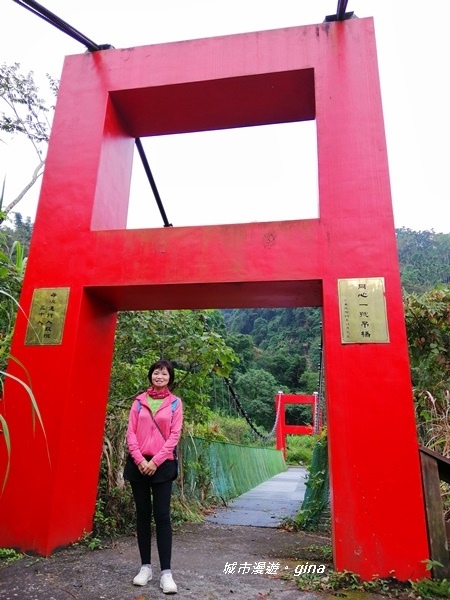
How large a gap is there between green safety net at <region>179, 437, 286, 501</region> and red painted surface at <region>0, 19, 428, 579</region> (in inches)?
60.8

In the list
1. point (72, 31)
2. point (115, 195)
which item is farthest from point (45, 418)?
point (72, 31)

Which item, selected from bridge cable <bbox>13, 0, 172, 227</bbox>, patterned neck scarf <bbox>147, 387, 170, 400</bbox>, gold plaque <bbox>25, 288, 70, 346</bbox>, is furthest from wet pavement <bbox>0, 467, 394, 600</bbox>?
bridge cable <bbox>13, 0, 172, 227</bbox>

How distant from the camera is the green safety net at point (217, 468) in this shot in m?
4.55

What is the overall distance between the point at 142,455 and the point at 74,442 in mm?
851

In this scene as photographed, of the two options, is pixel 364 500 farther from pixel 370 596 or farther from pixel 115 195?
pixel 115 195

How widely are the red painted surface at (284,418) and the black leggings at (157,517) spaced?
13932mm

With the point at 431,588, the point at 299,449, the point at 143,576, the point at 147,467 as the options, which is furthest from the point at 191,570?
the point at 299,449

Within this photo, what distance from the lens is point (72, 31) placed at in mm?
3348

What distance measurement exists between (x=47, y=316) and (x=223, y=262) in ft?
4.03

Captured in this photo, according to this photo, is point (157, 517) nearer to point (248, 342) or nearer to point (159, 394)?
point (159, 394)

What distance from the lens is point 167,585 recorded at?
2.08 metres

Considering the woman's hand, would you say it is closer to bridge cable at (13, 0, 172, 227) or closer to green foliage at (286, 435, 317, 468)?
bridge cable at (13, 0, 172, 227)

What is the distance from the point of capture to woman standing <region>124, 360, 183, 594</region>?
216 centimetres

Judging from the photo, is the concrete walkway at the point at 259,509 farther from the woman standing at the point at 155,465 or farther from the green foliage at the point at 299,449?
the green foliage at the point at 299,449
